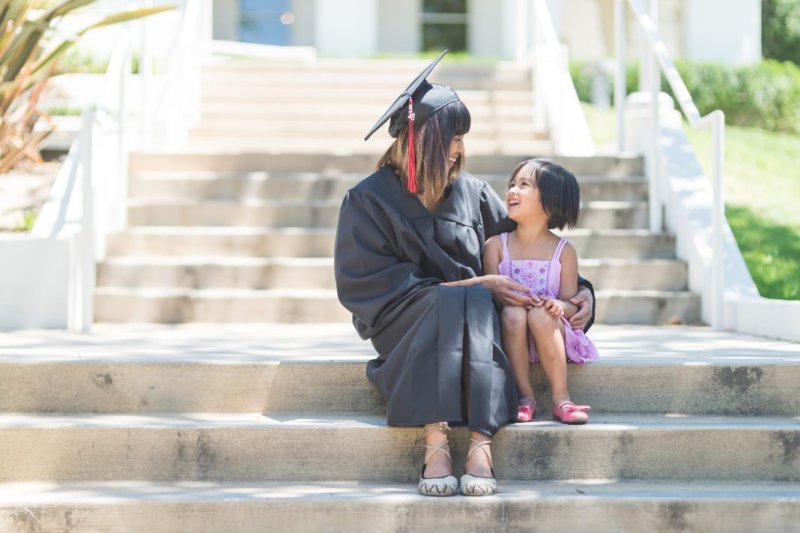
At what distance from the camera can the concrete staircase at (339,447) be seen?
366cm

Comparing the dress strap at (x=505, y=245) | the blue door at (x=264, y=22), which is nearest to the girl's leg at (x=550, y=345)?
the dress strap at (x=505, y=245)

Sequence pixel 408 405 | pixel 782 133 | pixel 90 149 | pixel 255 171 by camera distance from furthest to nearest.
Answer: pixel 782 133 → pixel 255 171 → pixel 90 149 → pixel 408 405

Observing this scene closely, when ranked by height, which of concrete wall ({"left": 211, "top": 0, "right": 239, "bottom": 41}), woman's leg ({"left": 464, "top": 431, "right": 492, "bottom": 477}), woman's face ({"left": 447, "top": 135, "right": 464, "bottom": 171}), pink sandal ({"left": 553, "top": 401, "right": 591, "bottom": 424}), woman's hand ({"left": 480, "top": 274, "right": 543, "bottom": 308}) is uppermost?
concrete wall ({"left": 211, "top": 0, "right": 239, "bottom": 41})

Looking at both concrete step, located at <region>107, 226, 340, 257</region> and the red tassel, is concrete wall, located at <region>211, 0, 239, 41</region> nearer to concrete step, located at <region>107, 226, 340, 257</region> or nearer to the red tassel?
concrete step, located at <region>107, 226, 340, 257</region>

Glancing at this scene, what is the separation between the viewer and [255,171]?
7.64 metres

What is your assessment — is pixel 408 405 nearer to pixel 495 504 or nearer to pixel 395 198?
pixel 495 504

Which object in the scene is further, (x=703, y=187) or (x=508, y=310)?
(x=703, y=187)

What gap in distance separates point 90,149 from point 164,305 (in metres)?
1.00

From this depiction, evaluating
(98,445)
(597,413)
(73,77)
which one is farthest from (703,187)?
(73,77)

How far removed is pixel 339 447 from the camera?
4.02 m

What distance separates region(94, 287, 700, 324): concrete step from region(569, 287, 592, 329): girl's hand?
1.92m

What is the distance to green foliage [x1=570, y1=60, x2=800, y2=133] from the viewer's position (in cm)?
1600

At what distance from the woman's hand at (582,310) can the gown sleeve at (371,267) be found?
59 centimetres

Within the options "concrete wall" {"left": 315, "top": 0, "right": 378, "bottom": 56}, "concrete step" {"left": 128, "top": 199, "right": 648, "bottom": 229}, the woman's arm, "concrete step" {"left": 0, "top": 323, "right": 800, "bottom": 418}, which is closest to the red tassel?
the woman's arm
